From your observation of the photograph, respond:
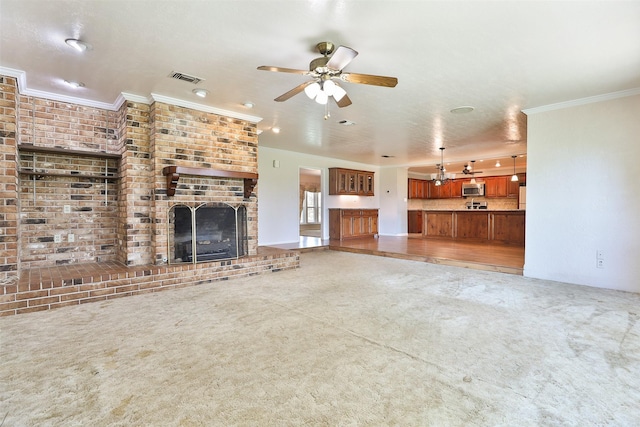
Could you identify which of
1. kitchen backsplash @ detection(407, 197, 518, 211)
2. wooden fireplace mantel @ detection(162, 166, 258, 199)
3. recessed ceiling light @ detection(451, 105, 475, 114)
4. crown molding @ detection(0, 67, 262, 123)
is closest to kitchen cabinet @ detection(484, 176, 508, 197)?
kitchen backsplash @ detection(407, 197, 518, 211)

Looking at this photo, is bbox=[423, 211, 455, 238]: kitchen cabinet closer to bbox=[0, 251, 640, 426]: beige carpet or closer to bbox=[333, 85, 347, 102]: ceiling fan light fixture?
bbox=[0, 251, 640, 426]: beige carpet

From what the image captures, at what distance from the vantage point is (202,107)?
429cm

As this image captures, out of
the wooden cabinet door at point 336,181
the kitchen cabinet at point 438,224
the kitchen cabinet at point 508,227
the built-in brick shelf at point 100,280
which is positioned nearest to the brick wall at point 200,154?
the built-in brick shelf at point 100,280

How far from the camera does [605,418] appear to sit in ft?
4.98

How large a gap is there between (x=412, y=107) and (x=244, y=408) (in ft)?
13.3

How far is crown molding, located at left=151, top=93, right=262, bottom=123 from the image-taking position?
3.96 metres

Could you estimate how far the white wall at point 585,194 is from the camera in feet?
12.3

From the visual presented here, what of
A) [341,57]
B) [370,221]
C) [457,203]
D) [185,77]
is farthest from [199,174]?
[457,203]

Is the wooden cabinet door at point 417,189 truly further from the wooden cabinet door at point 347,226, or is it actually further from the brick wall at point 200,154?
the brick wall at point 200,154

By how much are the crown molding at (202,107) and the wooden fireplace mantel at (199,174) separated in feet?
2.83

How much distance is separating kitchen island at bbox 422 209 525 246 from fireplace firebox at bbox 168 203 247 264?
6.09 metres

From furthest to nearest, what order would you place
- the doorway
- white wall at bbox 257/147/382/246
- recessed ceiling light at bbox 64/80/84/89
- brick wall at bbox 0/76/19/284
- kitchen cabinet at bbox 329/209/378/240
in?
the doorway → kitchen cabinet at bbox 329/209/378/240 → white wall at bbox 257/147/382/246 → recessed ceiling light at bbox 64/80/84/89 → brick wall at bbox 0/76/19/284

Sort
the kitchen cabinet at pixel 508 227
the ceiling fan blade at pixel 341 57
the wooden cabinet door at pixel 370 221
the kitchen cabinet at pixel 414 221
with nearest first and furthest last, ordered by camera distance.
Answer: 1. the ceiling fan blade at pixel 341 57
2. the kitchen cabinet at pixel 508 227
3. the wooden cabinet door at pixel 370 221
4. the kitchen cabinet at pixel 414 221

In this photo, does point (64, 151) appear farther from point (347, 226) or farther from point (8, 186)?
point (347, 226)
